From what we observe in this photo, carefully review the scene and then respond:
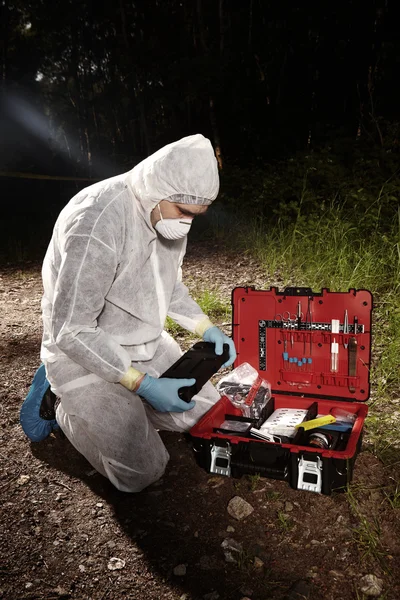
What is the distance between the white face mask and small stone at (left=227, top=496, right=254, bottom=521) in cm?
119

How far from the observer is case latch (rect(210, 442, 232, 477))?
2178 millimetres

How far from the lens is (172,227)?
2.17m

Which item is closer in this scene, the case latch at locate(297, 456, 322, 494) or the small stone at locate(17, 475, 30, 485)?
the case latch at locate(297, 456, 322, 494)

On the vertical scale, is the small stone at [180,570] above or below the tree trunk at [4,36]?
below

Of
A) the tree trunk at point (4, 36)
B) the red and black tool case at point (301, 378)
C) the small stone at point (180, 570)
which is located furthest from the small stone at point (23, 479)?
the tree trunk at point (4, 36)

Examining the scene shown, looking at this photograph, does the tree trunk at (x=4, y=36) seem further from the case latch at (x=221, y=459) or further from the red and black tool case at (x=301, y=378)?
the case latch at (x=221, y=459)

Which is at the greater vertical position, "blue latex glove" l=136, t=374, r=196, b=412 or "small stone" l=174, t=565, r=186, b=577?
"blue latex glove" l=136, t=374, r=196, b=412

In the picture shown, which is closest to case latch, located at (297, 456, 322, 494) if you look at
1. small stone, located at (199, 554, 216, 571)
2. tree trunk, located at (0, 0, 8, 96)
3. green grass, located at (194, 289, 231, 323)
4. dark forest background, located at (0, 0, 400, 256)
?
small stone, located at (199, 554, 216, 571)

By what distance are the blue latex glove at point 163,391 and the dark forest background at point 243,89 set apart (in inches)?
164

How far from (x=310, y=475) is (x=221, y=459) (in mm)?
400

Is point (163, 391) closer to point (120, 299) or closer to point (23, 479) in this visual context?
point (120, 299)

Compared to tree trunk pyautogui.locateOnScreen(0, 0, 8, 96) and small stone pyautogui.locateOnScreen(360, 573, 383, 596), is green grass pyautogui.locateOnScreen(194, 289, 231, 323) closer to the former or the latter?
small stone pyautogui.locateOnScreen(360, 573, 383, 596)

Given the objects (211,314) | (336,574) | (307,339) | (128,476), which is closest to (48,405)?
(128,476)

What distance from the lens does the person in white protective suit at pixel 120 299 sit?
6.59 ft
